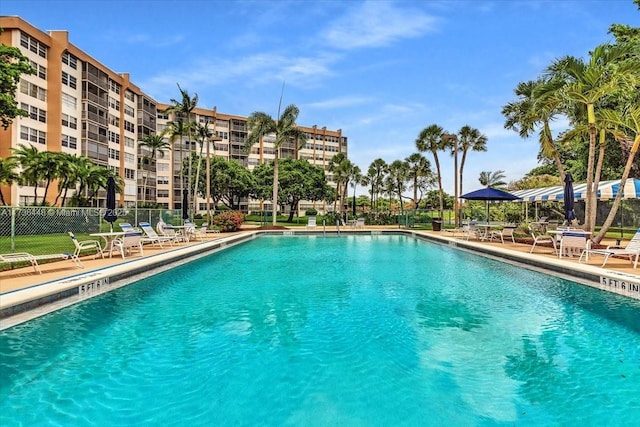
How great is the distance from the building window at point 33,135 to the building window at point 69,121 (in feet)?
8.70

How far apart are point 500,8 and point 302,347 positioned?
14.9 metres

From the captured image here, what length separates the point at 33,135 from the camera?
123ft

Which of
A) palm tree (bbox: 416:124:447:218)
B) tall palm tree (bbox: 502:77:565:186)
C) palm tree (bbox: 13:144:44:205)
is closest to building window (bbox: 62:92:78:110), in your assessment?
palm tree (bbox: 13:144:44:205)

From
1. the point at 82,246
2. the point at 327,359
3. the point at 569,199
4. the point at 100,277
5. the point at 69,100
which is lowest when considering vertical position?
the point at 327,359

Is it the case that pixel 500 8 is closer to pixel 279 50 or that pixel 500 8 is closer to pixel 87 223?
pixel 279 50

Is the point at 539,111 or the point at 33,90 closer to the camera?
the point at 539,111

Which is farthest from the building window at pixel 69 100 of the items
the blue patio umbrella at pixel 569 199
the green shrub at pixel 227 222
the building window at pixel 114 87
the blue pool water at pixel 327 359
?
the blue patio umbrella at pixel 569 199

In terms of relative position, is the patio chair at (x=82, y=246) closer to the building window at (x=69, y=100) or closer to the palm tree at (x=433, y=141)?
the palm tree at (x=433, y=141)

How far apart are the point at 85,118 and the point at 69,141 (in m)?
3.65

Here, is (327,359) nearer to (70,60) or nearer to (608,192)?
(608,192)

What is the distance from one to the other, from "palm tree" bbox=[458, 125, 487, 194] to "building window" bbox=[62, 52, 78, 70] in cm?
4055

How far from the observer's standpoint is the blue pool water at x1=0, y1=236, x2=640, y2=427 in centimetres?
371

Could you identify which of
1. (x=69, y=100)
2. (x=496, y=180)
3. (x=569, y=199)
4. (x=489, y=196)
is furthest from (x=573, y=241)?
(x=496, y=180)

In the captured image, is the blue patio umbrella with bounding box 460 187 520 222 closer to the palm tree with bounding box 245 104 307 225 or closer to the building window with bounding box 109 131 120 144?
the palm tree with bounding box 245 104 307 225
